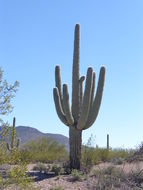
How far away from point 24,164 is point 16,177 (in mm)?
275

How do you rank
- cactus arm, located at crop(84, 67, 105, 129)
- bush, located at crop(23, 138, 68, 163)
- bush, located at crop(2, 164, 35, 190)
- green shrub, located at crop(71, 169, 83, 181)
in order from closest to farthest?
bush, located at crop(2, 164, 35, 190)
green shrub, located at crop(71, 169, 83, 181)
cactus arm, located at crop(84, 67, 105, 129)
bush, located at crop(23, 138, 68, 163)

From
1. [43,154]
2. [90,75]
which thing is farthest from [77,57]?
[43,154]

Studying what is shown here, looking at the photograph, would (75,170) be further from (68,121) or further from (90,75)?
(90,75)

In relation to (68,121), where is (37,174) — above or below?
below

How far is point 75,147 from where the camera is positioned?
14852 mm

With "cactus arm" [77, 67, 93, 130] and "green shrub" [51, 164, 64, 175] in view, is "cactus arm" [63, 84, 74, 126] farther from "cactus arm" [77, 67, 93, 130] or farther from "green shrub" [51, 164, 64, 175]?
"green shrub" [51, 164, 64, 175]

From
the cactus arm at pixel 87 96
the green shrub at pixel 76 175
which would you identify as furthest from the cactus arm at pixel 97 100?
the green shrub at pixel 76 175

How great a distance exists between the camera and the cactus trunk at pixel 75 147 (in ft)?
48.5

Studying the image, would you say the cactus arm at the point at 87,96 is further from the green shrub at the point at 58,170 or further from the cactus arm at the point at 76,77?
the green shrub at the point at 58,170

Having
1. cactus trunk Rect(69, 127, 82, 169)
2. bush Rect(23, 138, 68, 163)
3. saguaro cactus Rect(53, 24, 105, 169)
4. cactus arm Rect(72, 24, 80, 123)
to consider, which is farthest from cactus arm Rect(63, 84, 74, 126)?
bush Rect(23, 138, 68, 163)

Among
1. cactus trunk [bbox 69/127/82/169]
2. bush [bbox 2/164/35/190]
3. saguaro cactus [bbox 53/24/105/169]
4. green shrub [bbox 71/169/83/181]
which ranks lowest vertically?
green shrub [bbox 71/169/83/181]

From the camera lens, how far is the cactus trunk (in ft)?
48.5

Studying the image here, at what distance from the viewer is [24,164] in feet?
20.7

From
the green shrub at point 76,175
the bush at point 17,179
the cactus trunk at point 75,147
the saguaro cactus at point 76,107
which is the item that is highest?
the saguaro cactus at point 76,107
